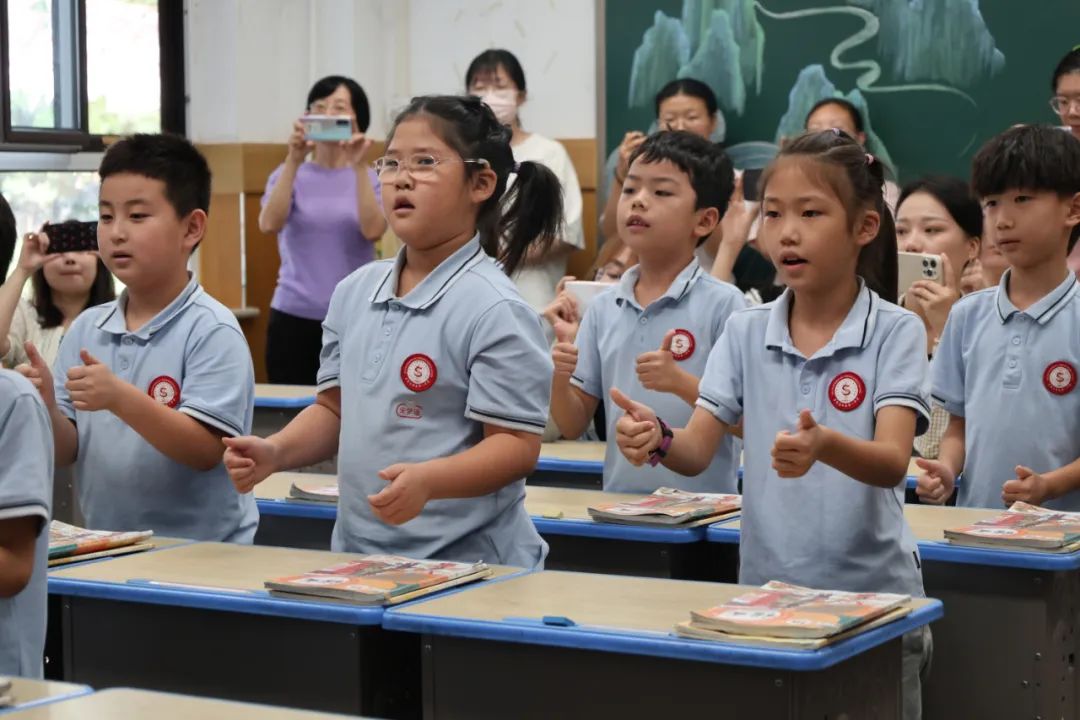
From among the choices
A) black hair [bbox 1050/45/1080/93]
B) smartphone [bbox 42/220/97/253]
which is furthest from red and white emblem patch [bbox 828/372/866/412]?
black hair [bbox 1050/45/1080/93]

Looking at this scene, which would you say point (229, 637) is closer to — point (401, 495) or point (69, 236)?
point (401, 495)

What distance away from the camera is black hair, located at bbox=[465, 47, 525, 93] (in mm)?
6133

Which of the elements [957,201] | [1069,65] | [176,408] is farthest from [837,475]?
[1069,65]

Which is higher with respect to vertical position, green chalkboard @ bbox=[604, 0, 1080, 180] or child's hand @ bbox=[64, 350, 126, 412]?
green chalkboard @ bbox=[604, 0, 1080, 180]

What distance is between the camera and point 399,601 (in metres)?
2.15

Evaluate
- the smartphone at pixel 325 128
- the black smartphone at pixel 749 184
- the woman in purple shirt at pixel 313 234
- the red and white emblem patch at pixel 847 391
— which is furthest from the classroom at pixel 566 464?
the smartphone at pixel 325 128

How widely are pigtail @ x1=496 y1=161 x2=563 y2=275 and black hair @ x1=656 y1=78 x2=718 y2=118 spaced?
2177mm

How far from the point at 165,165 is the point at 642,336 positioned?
3.55 feet

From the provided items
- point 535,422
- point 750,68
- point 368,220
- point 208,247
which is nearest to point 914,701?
point 535,422

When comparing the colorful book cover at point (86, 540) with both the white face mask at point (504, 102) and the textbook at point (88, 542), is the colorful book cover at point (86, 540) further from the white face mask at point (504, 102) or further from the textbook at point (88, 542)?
the white face mask at point (504, 102)

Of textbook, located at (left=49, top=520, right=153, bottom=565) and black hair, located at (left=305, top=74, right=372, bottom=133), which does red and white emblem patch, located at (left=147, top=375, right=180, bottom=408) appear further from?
black hair, located at (left=305, top=74, right=372, bottom=133)

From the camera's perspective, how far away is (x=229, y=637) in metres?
2.29

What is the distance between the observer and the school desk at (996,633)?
2656mm

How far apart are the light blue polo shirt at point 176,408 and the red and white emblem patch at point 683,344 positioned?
985 millimetres
